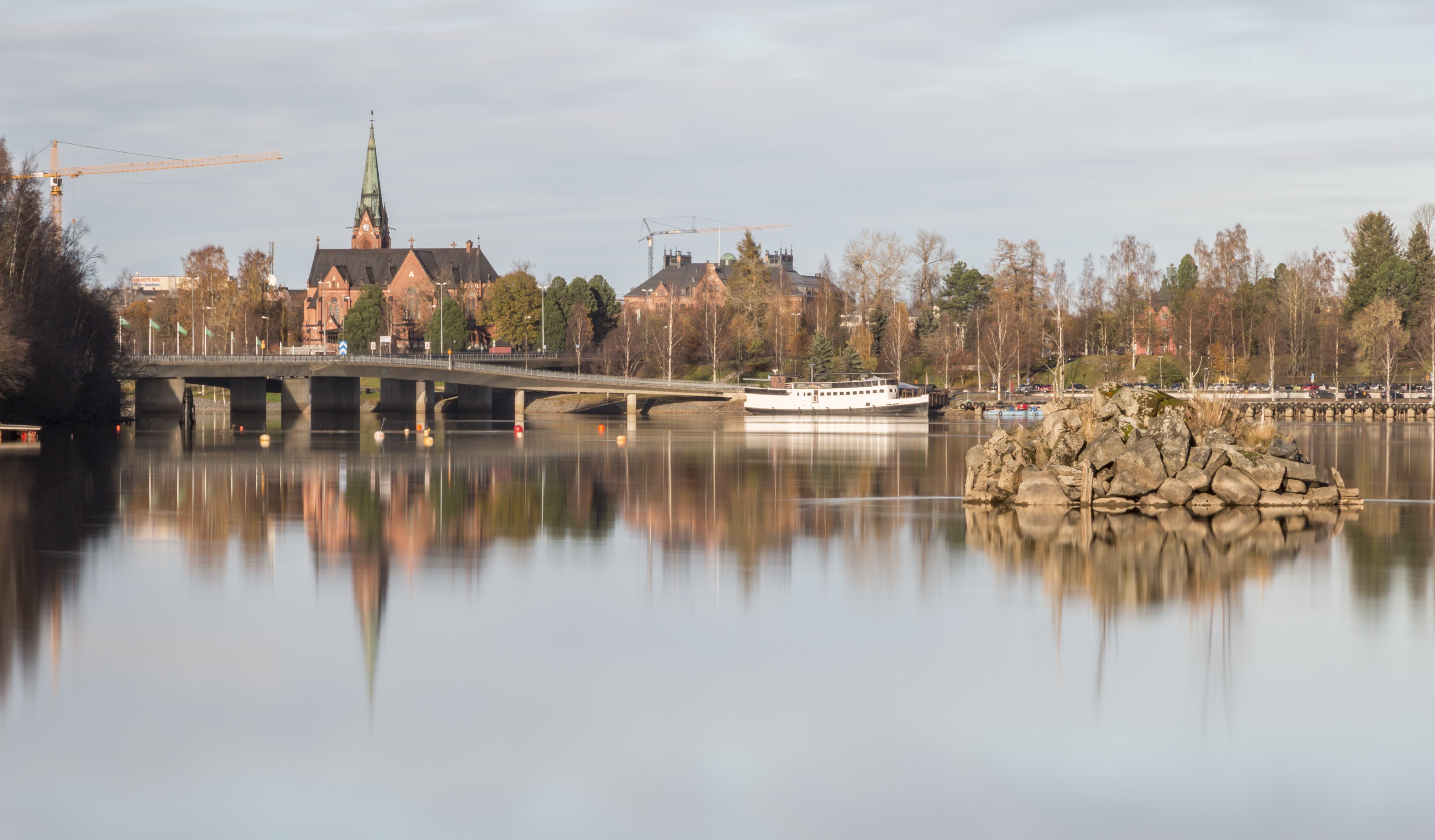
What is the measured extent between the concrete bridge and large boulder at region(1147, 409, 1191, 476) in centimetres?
8275

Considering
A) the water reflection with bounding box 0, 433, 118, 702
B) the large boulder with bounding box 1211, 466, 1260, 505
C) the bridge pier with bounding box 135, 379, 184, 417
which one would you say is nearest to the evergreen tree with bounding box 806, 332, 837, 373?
the bridge pier with bounding box 135, 379, 184, 417

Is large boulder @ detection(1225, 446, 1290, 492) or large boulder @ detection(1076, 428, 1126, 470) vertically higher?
large boulder @ detection(1076, 428, 1126, 470)

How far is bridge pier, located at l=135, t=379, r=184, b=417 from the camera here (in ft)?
383

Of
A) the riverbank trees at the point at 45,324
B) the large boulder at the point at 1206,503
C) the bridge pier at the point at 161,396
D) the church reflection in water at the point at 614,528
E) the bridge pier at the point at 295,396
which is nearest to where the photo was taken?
the church reflection in water at the point at 614,528

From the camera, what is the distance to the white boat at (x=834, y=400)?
108 meters

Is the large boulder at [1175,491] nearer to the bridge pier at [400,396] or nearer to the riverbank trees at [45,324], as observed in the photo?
the riverbank trees at [45,324]

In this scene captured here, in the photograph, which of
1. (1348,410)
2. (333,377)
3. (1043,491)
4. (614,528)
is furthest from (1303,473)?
(333,377)

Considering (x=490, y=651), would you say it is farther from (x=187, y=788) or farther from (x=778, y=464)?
(x=778, y=464)

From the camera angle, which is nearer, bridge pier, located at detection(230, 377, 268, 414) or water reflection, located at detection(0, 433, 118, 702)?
water reflection, located at detection(0, 433, 118, 702)

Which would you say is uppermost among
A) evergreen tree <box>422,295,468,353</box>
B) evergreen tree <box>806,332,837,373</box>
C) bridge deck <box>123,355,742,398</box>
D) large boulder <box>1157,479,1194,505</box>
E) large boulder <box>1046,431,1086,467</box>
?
evergreen tree <box>422,295,468,353</box>

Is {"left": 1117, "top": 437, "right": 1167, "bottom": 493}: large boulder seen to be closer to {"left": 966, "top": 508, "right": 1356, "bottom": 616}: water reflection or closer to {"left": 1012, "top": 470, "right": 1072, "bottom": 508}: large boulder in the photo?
{"left": 966, "top": 508, "right": 1356, "bottom": 616}: water reflection

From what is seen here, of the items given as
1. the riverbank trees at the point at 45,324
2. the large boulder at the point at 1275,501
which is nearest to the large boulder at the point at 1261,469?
the large boulder at the point at 1275,501

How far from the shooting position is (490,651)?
1725cm

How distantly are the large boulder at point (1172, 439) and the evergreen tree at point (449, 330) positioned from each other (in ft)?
412
